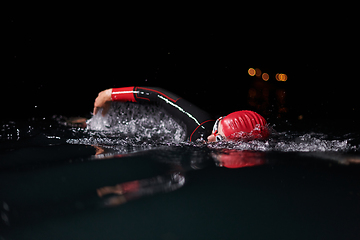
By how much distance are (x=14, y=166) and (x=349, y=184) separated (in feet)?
4.40

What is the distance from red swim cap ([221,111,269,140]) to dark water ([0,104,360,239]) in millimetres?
485

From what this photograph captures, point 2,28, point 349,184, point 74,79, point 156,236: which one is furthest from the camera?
point 74,79

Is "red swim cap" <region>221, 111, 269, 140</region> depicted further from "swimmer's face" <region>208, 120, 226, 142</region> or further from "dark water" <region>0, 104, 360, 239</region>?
"dark water" <region>0, 104, 360, 239</region>

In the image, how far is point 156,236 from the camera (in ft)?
1.94

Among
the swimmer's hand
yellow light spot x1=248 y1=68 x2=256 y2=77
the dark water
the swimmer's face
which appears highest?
yellow light spot x1=248 y1=68 x2=256 y2=77

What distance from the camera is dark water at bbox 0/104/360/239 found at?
2.03 feet

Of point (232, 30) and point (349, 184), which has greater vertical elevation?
point (232, 30)

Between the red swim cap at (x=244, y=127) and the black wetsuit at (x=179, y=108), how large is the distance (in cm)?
29

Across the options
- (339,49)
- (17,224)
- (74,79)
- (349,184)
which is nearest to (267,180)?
(349,184)

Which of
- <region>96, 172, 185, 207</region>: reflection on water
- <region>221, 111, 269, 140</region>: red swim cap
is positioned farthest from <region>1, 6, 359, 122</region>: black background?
<region>96, 172, 185, 207</region>: reflection on water

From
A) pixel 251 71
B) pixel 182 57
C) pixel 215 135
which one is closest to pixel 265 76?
pixel 251 71

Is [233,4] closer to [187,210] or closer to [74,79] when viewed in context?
[74,79]

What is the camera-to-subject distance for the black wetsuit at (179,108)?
7.17 feet

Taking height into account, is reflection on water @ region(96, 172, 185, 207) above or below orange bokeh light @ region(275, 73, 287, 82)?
below
